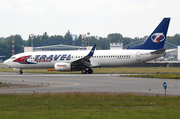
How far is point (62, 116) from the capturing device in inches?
482

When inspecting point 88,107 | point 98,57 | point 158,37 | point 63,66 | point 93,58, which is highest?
point 158,37

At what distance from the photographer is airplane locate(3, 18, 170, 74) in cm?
4316

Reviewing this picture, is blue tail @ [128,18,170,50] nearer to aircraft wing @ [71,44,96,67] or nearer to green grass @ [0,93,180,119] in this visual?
aircraft wing @ [71,44,96,67]

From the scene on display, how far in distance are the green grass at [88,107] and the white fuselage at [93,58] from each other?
25323 mm

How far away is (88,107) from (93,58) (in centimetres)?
2985

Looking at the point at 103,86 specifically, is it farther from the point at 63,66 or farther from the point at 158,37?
the point at 158,37

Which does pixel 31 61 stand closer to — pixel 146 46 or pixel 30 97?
pixel 146 46

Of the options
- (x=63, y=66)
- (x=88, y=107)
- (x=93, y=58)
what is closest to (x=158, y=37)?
(x=93, y=58)

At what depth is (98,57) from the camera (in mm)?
44656

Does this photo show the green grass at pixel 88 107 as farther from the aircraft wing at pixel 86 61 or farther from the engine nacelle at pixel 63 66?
the engine nacelle at pixel 63 66

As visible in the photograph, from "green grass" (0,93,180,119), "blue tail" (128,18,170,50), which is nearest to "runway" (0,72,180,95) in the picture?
"green grass" (0,93,180,119)

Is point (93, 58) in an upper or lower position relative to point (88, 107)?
→ upper

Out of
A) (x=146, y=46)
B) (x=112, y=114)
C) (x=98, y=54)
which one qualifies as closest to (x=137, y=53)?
(x=146, y=46)

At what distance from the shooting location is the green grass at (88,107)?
493 inches
